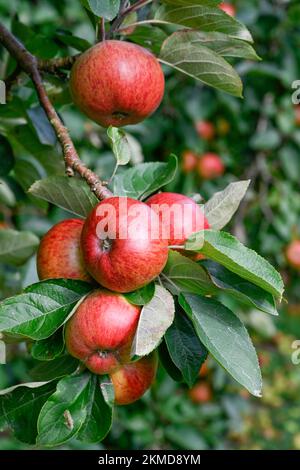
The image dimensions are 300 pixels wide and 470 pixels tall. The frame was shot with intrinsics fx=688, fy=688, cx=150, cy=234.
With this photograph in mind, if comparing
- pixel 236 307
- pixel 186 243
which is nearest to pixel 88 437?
pixel 186 243

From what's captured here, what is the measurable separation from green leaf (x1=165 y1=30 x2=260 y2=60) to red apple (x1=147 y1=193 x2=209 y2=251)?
252mm

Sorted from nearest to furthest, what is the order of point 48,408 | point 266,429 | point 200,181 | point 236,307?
point 48,408
point 236,307
point 200,181
point 266,429

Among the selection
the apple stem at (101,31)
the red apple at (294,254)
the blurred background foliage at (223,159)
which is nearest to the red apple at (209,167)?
the blurred background foliage at (223,159)

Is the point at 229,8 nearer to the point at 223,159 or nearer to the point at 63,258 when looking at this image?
the point at 223,159

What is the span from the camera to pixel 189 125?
254 cm

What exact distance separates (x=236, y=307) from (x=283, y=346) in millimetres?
950

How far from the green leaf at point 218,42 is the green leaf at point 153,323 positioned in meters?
0.38

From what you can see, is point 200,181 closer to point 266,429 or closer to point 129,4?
point 266,429

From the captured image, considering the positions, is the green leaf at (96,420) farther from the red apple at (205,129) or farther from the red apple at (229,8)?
the red apple at (205,129)

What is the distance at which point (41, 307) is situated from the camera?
2.54ft

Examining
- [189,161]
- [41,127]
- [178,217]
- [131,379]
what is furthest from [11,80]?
[189,161]

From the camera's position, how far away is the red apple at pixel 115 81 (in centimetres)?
87

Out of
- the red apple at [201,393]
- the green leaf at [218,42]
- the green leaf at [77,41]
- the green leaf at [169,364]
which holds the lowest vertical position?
the red apple at [201,393]
